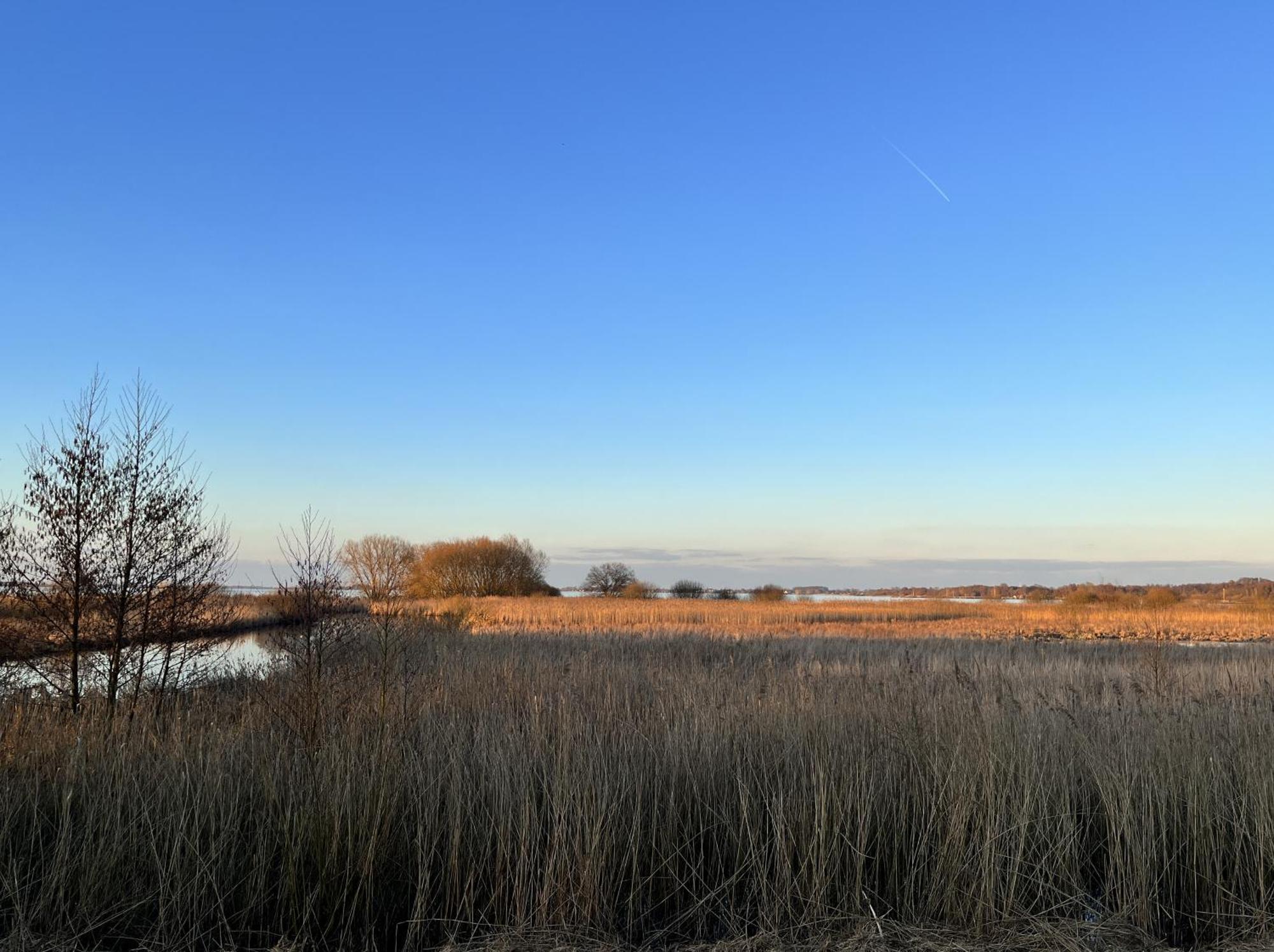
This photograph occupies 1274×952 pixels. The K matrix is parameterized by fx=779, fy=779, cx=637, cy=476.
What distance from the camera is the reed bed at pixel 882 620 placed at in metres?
26.2

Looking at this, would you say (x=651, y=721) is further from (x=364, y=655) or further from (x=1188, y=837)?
(x=364, y=655)

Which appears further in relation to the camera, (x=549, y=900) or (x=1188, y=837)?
(x=1188, y=837)

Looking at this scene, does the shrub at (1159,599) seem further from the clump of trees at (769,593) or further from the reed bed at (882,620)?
the clump of trees at (769,593)

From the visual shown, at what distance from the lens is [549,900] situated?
409 cm

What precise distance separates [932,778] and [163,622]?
9.30m

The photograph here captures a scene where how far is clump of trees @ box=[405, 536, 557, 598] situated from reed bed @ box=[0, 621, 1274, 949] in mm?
57648

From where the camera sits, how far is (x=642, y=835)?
15.3ft

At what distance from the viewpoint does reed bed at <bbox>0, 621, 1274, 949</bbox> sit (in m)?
4.04

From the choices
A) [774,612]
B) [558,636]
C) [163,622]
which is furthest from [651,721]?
[774,612]

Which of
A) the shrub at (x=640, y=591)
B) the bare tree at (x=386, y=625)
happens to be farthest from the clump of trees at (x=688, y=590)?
the bare tree at (x=386, y=625)

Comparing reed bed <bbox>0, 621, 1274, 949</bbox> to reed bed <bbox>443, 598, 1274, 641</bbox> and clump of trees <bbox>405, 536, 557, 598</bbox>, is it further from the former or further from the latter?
clump of trees <bbox>405, 536, 557, 598</bbox>

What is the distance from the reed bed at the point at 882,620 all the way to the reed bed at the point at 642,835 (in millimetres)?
17183

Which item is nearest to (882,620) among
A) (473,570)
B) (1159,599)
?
(1159,599)

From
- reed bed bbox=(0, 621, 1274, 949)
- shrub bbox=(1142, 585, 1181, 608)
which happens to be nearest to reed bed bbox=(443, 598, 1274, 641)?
shrub bbox=(1142, 585, 1181, 608)
